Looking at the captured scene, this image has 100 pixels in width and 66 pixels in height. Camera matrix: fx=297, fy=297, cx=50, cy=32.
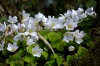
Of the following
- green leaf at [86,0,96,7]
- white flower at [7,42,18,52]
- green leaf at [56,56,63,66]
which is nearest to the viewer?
green leaf at [56,56,63,66]

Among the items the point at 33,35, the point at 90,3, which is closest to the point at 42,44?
the point at 33,35

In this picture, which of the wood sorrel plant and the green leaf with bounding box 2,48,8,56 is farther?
the green leaf with bounding box 2,48,8,56

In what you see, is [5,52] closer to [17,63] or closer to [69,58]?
[17,63]

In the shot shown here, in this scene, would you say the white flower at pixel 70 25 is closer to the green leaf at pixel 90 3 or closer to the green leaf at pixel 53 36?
the green leaf at pixel 53 36

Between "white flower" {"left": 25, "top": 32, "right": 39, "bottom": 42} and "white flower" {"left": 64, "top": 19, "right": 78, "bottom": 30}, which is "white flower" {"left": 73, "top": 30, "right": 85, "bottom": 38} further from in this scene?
"white flower" {"left": 25, "top": 32, "right": 39, "bottom": 42}

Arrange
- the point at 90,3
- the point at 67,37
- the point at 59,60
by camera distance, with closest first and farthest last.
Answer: the point at 59,60, the point at 67,37, the point at 90,3

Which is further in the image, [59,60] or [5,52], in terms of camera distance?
[5,52]

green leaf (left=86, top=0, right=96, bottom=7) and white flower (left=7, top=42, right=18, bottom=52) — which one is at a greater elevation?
white flower (left=7, top=42, right=18, bottom=52)

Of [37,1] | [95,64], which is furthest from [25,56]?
[37,1]

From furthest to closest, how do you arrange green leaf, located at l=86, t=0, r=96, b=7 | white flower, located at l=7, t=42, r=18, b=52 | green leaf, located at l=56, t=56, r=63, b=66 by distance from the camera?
green leaf, located at l=86, t=0, r=96, b=7 → white flower, located at l=7, t=42, r=18, b=52 → green leaf, located at l=56, t=56, r=63, b=66

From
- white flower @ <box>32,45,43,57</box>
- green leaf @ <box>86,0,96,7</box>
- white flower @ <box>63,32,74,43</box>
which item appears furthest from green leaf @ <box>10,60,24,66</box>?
green leaf @ <box>86,0,96,7</box>
